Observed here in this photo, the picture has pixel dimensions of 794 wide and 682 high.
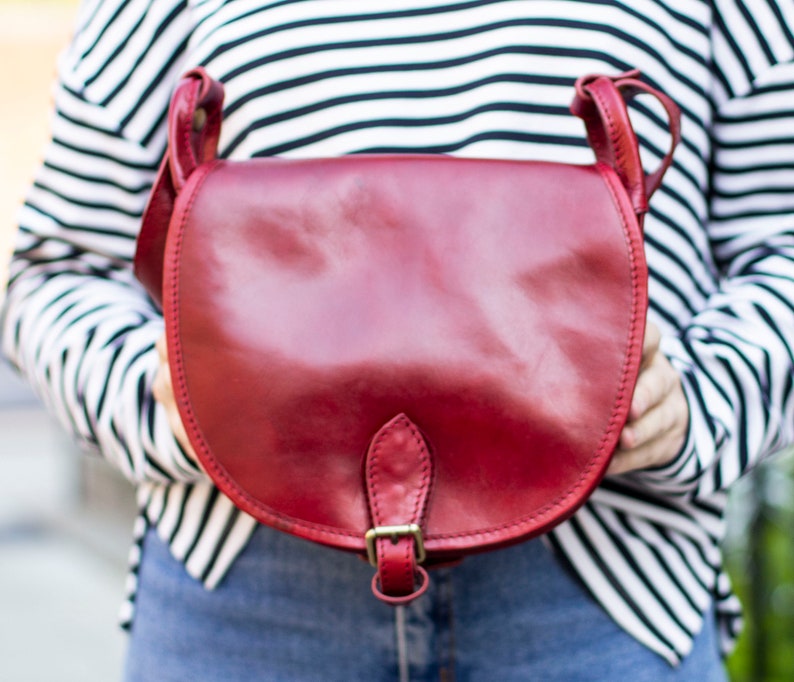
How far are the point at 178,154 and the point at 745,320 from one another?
0.50 meters

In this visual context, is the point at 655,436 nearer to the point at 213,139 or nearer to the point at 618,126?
the point at 618,126

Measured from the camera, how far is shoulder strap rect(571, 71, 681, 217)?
69 cm

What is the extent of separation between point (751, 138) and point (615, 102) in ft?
0.78

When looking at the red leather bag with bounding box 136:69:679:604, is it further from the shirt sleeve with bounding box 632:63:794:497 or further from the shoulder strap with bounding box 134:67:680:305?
the shirt sleeve with bounding box 632:63:794:497

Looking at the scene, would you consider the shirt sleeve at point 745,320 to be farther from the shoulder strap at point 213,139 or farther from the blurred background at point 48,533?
the blurred background at point 48,533

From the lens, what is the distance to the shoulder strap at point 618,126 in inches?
27.2

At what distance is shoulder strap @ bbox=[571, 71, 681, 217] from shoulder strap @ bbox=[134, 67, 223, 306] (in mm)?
291

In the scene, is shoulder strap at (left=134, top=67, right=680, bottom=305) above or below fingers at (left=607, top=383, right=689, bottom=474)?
above

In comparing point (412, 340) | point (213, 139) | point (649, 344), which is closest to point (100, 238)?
point (213, 139)

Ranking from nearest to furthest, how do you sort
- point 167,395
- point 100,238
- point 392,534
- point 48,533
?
point 392,534 → point 167,395 → point 100,238 → point 48,533

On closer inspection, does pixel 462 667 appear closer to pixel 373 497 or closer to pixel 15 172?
pixel 373 497

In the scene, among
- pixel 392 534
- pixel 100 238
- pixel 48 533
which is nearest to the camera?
pixel 392 534

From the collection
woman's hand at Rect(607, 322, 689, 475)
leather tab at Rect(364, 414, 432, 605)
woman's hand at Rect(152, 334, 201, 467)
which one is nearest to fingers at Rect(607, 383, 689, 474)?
woman's hand at Rect(607, 322, 689, 475)

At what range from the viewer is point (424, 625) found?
83cm
